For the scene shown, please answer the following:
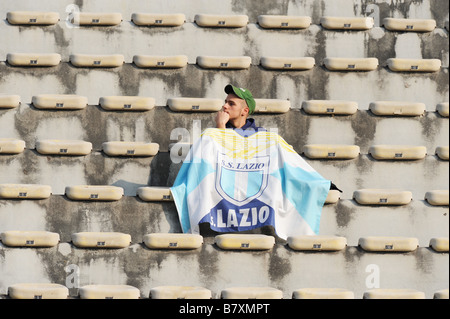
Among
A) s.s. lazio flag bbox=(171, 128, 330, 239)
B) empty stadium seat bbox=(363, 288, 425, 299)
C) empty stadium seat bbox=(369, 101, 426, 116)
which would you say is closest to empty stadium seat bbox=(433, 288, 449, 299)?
empty stadium seat bbox=(363, 288, 425, 299)

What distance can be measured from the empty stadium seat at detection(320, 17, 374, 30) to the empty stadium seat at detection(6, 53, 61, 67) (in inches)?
75.6

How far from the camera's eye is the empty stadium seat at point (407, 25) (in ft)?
29.4

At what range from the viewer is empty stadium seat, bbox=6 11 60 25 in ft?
28.9

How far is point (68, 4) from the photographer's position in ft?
29.6

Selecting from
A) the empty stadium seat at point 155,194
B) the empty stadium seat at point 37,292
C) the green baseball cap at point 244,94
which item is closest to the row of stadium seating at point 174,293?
the empty stadium seat at point 37,292

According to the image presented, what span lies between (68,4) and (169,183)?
1.81 m

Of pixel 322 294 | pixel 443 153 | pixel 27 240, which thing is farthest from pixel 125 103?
pixel 443 153

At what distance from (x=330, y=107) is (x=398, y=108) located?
0.46 meters

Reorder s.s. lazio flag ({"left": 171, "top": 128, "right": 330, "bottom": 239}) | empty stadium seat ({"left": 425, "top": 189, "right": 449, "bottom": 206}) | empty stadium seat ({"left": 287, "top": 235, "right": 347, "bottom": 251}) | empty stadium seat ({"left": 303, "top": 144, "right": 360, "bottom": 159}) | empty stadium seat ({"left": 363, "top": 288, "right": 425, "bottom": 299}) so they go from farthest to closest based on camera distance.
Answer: empty stadium seat ({"left": 303, "top": 144, "right": 360, "bottom": 159}) < empty stadium seat ({"left": 425, "top": 189, "right": 449, "bottom": 206}) < s.s. lazio flag ({"left": 171, "top": 128, "right": 330, "bottom": 239}) < empty stadium seat ({"left": 287, "top": 235, "right": 347, "bottom": 251}) < empty stadium seat ({"left": 363, "top": 288, "right": 425, "bottom": 299})

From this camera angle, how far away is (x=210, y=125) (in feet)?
27.2

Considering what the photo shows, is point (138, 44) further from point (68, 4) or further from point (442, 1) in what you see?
point (442, 1)

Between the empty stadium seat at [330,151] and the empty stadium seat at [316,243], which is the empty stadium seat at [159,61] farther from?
the empty stadium seat at [316,243]

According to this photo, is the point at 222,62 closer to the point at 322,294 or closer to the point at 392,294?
the point at 322,294

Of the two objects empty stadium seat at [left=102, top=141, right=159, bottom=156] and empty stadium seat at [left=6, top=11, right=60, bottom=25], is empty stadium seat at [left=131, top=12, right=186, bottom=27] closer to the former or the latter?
empty stadium seat at [left=6, top=11, right=60, bottom=25]
